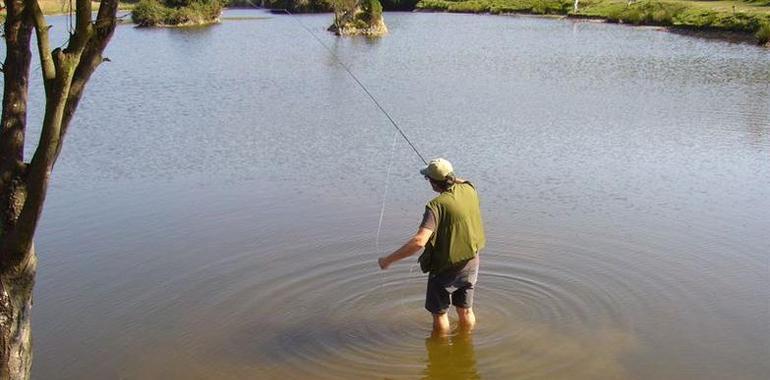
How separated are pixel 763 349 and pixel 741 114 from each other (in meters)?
13.6

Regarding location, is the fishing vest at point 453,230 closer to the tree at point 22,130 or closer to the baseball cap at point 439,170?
the baseball cap at point 439,170

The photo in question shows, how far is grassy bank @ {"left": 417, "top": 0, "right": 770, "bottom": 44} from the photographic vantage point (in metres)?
42.9

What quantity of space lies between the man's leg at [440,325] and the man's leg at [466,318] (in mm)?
132

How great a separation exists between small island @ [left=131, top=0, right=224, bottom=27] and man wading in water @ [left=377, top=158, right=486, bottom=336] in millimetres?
52974

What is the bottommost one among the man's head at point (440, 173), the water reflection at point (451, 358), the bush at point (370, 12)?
the water reflection at point (451, 358)

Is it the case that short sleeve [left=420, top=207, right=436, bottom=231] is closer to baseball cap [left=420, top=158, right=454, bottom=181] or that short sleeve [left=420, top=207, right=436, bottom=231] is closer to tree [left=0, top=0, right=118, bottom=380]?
baseball cap [left=420, top=158, right=454, bottom=181]

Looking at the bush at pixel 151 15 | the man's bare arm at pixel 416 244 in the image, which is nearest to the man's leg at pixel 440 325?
the man's bare arm at pixel 416 244

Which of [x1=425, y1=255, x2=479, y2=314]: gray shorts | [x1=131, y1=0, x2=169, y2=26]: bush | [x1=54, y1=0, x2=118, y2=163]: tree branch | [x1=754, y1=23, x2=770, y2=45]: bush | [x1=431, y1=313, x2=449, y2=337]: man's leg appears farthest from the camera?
[x1=131, y1=0, x2=169, y2=26]: bush

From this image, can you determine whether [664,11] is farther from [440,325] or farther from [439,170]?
[439,170]

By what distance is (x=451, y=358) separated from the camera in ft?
24.8

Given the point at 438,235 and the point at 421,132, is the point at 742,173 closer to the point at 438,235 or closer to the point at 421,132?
the point at 421,132

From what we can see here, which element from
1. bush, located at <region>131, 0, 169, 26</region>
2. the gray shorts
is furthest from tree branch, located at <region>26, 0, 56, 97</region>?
bush, located at <region>131, 0, 169, 26</region>

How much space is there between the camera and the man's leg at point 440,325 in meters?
7.64

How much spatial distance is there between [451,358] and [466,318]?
407 mm
